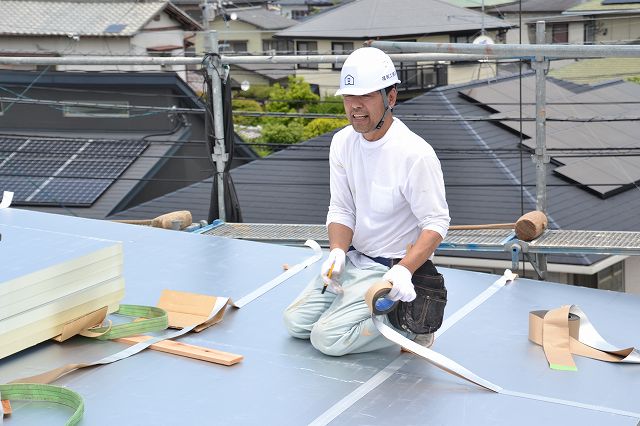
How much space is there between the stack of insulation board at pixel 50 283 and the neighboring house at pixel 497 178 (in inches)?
185

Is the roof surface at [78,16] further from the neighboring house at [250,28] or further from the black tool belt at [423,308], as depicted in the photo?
the black tool belt at [423,308]

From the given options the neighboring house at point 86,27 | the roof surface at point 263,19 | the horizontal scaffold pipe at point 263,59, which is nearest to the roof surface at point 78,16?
the neighboring house at point 86,27

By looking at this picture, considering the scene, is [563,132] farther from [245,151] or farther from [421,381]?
[421,381]

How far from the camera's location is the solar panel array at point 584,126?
10336 millimetres

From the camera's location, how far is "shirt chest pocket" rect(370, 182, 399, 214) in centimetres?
367

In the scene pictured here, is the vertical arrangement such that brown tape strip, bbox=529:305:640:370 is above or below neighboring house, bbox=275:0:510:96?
below

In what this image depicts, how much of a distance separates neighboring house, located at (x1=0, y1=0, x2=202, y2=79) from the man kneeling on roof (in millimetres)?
23511

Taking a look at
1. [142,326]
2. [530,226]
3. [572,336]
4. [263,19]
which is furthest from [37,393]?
[263,19]

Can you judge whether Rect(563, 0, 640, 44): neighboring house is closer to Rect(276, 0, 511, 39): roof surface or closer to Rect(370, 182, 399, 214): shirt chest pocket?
Rect(276, 0, 511, 39): roof surface

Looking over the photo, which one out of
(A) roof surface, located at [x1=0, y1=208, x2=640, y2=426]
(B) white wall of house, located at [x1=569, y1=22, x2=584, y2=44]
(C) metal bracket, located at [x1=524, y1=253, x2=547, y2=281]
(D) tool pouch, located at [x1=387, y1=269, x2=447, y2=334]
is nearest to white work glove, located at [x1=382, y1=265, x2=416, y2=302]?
(D) tool pouch, located at [x1=387, y1=269, x2=447, y2=334]

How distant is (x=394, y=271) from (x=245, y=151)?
47.9 feet

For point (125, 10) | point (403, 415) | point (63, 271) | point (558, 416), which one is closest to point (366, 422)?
point (403, 415)

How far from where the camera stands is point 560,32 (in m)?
33.7

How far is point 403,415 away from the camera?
10.3 feet
